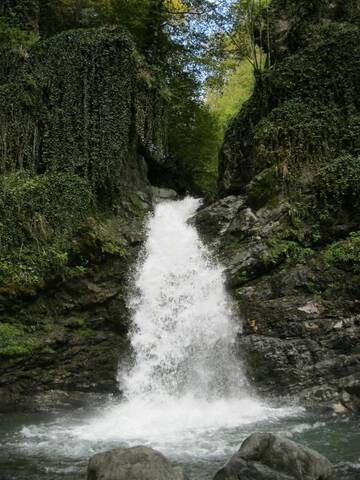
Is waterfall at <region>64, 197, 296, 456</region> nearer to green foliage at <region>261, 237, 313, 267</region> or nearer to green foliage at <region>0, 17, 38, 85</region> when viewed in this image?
green foliage at <region>261, 237, 313, 267</region>

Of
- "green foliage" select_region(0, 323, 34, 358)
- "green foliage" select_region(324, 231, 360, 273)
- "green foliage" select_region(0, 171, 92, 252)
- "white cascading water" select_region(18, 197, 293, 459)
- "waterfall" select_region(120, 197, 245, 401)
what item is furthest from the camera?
Answer: "green foliage" select_region(0, 171, 92, 252)

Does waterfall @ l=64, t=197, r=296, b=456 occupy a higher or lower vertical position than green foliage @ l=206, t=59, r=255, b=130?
lower

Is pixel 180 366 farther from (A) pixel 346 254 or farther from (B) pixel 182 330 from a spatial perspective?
(A) pixel 346 254

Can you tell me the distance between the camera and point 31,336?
13523 mm

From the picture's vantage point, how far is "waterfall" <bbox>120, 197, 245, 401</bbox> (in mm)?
12703

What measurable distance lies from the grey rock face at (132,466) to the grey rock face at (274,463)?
0.82 metres

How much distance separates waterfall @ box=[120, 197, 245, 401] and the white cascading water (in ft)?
0.08

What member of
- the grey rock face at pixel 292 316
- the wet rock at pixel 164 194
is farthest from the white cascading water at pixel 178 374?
the wet rock at pixel 164 194

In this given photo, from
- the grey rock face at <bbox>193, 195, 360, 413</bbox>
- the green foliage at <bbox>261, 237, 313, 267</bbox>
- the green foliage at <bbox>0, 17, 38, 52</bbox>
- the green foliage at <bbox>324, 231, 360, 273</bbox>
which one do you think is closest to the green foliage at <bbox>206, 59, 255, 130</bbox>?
the green foliage at <bbox>0, 17, 38, 52</bbox>

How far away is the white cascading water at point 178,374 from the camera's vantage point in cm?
974

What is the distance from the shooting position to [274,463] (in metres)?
6.91

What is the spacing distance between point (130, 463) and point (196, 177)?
21.9m

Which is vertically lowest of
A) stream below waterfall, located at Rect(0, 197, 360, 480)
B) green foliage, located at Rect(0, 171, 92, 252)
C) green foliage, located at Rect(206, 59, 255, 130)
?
stream below waterfall, located at Rect(0, 197, 360, 480)

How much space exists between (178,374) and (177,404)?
913 mm
